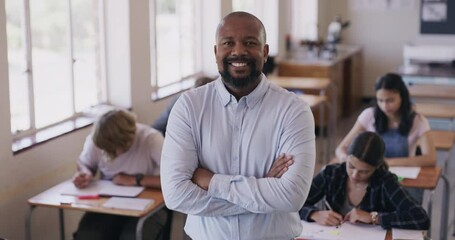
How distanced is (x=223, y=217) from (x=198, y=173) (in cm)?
16

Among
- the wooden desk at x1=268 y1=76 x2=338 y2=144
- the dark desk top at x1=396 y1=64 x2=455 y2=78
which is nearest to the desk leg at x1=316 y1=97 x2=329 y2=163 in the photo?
the wooden desk at x1=268 y1=76 x2=338 y2=144

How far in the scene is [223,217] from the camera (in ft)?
7.20

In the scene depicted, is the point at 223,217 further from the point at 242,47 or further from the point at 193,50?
the point at 193,50

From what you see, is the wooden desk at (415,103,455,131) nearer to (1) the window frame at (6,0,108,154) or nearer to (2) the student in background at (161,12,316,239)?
(1) the window frame at (6,0,108,154)

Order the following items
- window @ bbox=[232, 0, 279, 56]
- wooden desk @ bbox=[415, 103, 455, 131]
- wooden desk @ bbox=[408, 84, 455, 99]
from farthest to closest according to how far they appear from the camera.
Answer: window @ bbox=[232, 0, 279, 56], wooden desk @ bbox=[408, 84, 455, 99], wooden desk @ bbox=[415, 103, 455, 131]

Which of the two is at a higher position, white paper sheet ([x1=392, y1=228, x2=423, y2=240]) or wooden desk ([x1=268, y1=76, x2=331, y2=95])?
wooden desk ([x1=268, y1=76, x2=331, y2=95])

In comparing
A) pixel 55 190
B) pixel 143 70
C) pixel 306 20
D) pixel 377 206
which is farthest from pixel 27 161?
pixel 306 20

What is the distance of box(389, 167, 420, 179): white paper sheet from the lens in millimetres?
3977

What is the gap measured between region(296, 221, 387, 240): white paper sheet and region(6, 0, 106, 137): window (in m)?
1.89

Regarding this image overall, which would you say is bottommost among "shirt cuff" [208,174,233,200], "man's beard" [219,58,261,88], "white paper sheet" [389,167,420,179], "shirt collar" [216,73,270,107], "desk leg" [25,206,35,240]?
"desk leg" [25,206,35,240]

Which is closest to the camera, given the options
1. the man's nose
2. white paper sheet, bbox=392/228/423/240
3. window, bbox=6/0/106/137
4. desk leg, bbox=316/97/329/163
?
the man's nose

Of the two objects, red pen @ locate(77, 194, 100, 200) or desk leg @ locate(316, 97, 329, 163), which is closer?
red pen @ locate(77, 194, 100, 200)

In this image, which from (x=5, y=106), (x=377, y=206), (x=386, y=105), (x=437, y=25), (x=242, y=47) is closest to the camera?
(x=242, y=47)

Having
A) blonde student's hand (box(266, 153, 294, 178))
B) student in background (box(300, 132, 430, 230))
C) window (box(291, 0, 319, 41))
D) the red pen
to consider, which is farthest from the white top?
window (box(291, 0, 319, 41))
